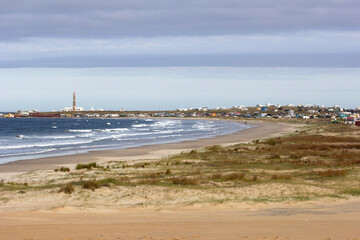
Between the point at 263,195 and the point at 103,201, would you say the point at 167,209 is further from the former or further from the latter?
the point at 263,195

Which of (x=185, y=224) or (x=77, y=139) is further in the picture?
(x=77, y=139)

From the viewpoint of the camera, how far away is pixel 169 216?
38.8 ft

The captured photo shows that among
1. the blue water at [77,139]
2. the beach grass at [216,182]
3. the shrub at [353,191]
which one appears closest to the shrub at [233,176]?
the beach grass at [216,182]

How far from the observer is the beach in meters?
9.80

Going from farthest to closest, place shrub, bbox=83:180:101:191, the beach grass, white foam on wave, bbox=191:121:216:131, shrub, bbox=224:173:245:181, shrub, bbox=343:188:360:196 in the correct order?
white foam on wave, bbox=191:121:216:131 < shrub, bbox=224:173:245:181 < shrub, bbox=83:180:101:191 < shrub, bbox=343:188:360:196 < the beach grass

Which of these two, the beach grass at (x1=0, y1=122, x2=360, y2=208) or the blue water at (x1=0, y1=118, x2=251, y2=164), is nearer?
the beach grass at (x1=0, y1=122, x2=360, y2=208)

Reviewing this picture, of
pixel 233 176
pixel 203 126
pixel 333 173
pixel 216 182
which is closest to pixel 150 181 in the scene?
pixel 216 182

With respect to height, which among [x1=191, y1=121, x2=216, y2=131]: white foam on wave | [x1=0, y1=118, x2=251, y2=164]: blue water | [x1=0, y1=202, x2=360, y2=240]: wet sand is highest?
[x1=0, y1=202, x2=360, y2=240]: wet sand

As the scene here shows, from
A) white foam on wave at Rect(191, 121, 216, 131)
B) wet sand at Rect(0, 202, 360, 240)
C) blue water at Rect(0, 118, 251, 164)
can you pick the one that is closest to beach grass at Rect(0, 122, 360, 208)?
wet sand at Rect(0, 202, 360, 240)

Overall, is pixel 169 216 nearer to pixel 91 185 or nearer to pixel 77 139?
pixel 91 185

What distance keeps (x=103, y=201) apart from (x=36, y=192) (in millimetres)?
2759

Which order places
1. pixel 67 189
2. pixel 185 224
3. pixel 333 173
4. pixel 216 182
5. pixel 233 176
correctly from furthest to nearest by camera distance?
1. pixel 333 173
2. pixel 233 176
3. pixel 216 182
4. pixel 67 189
5. pixel 185 224

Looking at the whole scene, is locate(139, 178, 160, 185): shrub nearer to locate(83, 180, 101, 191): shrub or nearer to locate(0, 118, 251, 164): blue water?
locate(83, 180, 101, 191): shrub

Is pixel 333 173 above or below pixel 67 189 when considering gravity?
below
